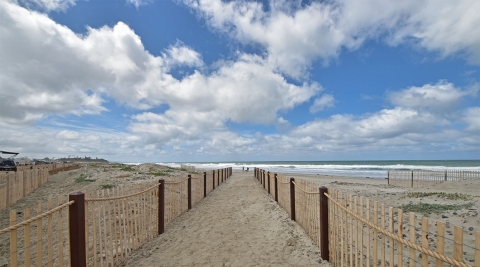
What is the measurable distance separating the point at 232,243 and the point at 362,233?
331cm

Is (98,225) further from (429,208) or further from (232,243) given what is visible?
(429,208)

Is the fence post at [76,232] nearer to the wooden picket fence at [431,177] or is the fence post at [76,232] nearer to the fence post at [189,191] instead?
the fence post at [189,191]

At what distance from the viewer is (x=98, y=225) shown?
5238 mm

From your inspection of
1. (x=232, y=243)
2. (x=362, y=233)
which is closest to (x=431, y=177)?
(x=232, y=243)

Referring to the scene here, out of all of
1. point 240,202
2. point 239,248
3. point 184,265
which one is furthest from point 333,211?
point 240,202

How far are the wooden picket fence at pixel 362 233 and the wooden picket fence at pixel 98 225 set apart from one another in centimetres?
375

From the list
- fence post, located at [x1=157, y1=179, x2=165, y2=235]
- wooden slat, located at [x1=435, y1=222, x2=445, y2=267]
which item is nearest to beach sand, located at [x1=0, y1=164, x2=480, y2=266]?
fence post, located at [x1=157, y1=179, x2=165, y2=235]

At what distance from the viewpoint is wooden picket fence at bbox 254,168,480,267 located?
2285 millimetres

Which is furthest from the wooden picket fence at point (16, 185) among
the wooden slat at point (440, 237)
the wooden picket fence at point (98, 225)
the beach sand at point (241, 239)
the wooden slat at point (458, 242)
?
the wooden slat at point (458, 242)

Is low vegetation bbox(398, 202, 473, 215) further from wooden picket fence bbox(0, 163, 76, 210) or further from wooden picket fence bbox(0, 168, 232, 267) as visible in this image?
wooden picket fence bbox(0, 163, 76, 210)

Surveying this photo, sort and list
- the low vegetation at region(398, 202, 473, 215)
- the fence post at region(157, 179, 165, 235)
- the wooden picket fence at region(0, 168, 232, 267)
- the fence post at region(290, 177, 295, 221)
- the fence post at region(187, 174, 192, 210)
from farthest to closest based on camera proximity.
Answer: the fence post at region(187, 174, 192, 210)
the low vegetation at region(398, 202, 473, 215)
the fence post at region(290, 177, 295, 221)
the fence post at region(157, 179, 165, 235)
the wooden picket fence at region(0, 168, 232, 267)

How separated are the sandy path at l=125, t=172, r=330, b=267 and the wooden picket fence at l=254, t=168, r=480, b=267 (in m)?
0.40

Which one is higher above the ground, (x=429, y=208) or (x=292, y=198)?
(x=292, y=198)

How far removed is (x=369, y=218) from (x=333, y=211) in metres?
1.15
